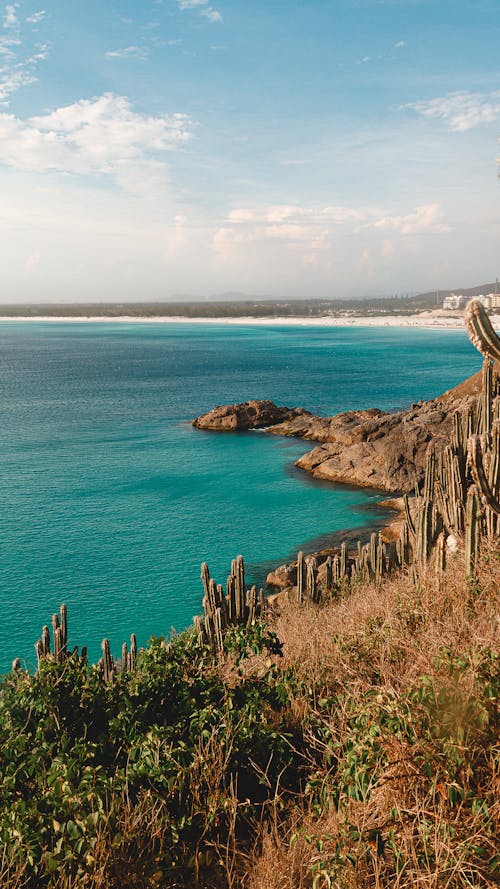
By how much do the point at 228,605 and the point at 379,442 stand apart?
62.7 feet

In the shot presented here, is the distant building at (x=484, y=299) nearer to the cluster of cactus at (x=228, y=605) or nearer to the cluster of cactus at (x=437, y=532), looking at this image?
the cluster of cactus at (x=437, y=532)

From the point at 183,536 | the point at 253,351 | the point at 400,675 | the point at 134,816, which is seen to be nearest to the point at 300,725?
the point at 400,675

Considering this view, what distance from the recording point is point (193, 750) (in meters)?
5.14

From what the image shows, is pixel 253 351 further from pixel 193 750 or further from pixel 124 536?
pixel 193 750

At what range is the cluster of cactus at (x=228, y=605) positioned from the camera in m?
10.7

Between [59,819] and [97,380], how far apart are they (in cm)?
6512

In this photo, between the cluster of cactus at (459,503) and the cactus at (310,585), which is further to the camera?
the cactus at (310,585)

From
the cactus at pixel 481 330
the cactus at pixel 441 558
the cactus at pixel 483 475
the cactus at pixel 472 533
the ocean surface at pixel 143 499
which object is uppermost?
the cactus at pixel 481 330

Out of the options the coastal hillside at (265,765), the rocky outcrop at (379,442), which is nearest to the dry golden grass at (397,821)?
the coastal hillside at (265,765)

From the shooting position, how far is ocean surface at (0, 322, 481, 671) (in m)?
17.4

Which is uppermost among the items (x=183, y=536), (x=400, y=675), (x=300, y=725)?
(x=400, y=675)

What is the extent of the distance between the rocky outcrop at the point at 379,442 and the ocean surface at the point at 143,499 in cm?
102

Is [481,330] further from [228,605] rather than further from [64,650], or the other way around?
[64,650]

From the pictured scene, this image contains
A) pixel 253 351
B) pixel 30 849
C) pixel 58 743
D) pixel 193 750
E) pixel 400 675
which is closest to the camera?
pixel 30 849
